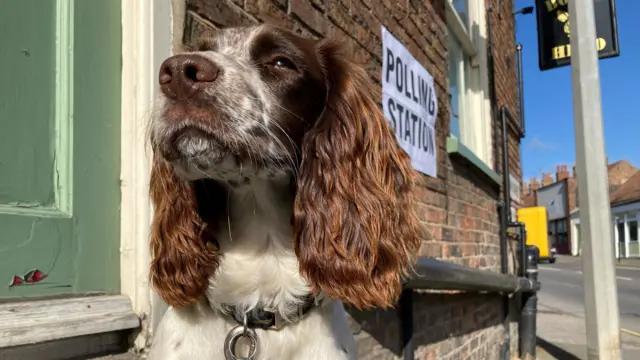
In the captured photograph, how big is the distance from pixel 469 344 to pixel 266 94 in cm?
389

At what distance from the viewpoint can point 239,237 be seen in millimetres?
1759

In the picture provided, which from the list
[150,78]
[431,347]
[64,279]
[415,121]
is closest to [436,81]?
[415,121]

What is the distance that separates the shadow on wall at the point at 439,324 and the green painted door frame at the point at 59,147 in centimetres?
141

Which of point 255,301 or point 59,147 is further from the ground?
point 59,147

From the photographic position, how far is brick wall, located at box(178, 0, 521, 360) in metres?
2.46

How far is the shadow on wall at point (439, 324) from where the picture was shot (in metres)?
3.02

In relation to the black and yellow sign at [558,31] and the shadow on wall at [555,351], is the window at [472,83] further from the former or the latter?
the shadow on wall at [555,351]

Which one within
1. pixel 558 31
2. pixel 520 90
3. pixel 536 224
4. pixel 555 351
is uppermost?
pixel 520 90

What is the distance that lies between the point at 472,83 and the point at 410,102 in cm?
300

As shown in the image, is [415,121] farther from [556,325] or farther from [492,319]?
[556,325]

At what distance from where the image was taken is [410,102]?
388cm

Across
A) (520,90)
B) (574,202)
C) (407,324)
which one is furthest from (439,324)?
(574,202)

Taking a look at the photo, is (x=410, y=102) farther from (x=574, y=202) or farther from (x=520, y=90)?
(x=574, y=202)

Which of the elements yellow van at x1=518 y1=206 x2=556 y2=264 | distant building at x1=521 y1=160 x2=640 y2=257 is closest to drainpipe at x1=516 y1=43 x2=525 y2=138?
yellow van at x1=518 y1=206 x2=556 y2=264
